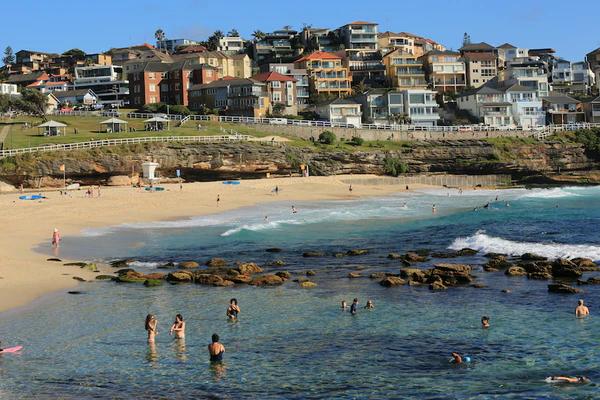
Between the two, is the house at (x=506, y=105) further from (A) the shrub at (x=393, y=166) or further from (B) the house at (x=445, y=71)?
(A) the shrub at (x=393, y=166)

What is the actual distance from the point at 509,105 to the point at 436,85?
17514 millimetres

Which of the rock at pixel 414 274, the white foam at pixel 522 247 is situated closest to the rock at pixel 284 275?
the rock at pixel 414 274

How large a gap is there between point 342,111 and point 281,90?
417 inches

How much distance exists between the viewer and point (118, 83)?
12262 centimetres

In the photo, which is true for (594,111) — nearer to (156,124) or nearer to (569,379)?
(156,124)

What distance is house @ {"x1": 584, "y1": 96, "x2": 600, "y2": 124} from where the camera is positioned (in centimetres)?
10650

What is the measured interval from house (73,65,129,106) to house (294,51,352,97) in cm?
2992

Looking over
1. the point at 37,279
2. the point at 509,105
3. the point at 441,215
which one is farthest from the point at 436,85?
the point at 37,279

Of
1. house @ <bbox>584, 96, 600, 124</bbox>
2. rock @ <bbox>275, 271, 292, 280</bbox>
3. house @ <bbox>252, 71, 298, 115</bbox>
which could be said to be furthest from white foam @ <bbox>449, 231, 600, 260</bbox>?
house @ <bbox>584, 96, 600, 124</bbox>

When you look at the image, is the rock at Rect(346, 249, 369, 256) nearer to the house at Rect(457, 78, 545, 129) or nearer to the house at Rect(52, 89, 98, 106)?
the house at Rect(457, 78, 545, 129)

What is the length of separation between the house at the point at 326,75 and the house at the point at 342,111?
15.2 m

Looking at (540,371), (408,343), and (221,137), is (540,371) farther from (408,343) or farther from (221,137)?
(221,137)

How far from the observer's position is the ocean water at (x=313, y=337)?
1645cm

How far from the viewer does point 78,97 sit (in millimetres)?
118000
